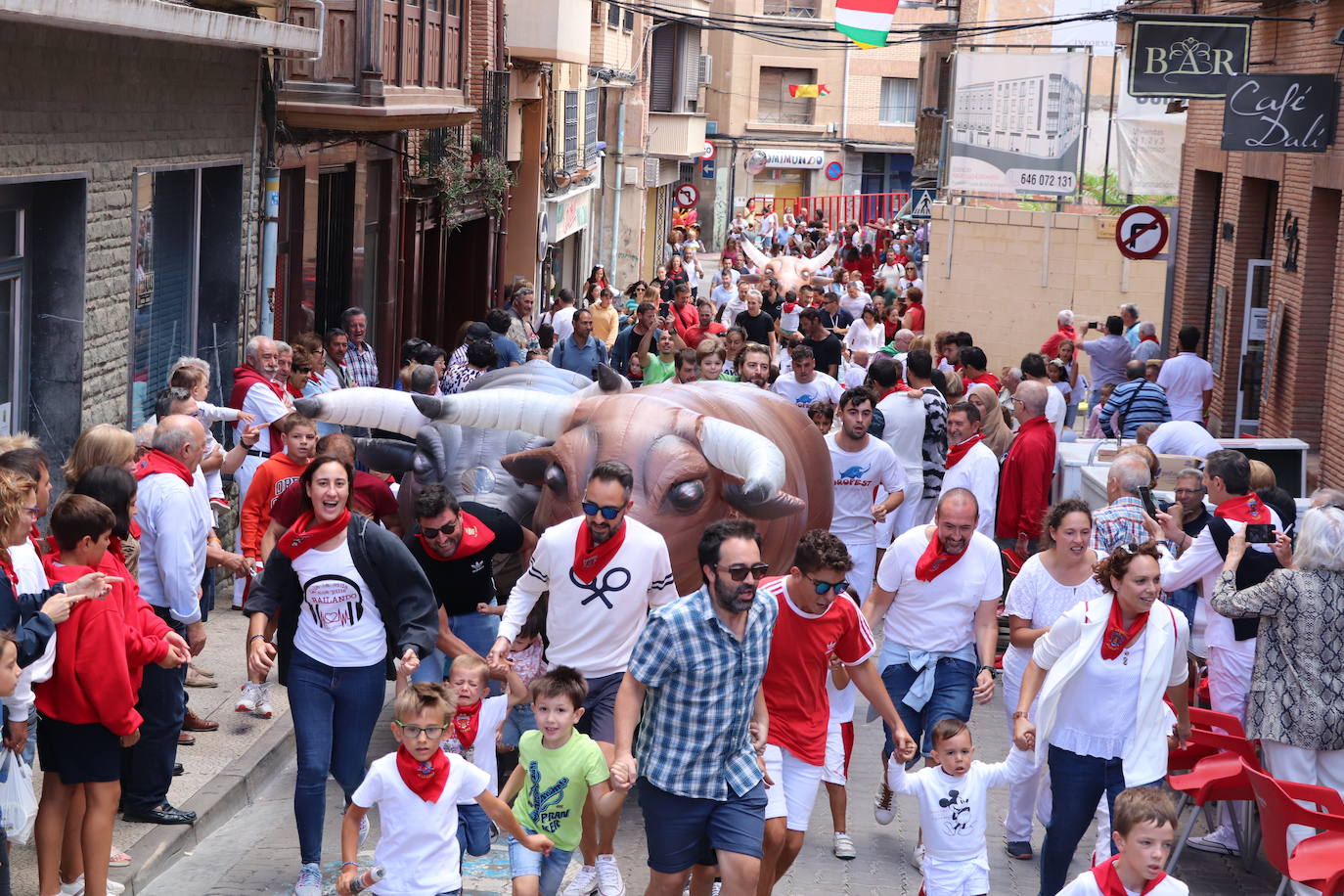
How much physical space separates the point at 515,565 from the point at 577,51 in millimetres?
19653

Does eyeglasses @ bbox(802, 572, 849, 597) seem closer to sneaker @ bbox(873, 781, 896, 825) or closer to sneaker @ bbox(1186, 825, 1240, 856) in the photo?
sneaker @ bbox(873, 781, 896, 825)

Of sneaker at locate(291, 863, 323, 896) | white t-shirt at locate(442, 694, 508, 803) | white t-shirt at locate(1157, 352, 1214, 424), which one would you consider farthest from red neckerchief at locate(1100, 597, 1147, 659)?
white t-shirt at locate(1157, 352, 1214, 424)

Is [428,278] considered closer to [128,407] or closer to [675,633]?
[128,407]

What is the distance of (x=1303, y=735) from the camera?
720cm

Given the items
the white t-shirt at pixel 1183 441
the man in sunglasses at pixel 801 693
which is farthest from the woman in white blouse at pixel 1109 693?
the white t-shirt at pixel 1183 441

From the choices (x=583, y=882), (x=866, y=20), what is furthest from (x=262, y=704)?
(x=866, y=20)

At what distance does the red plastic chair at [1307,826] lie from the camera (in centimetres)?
635

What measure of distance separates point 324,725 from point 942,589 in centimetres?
273

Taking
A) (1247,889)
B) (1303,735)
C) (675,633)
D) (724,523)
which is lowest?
(1247,889)

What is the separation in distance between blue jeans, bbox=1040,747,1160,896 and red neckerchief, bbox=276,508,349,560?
2.95 m

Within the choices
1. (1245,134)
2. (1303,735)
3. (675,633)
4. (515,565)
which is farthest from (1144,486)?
(1245,134)

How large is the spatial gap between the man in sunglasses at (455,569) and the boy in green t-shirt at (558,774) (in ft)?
2.85

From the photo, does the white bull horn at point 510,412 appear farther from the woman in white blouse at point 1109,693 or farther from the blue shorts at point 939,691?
the woman in white blouse at point 1109,693

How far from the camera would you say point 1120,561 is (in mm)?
6633
